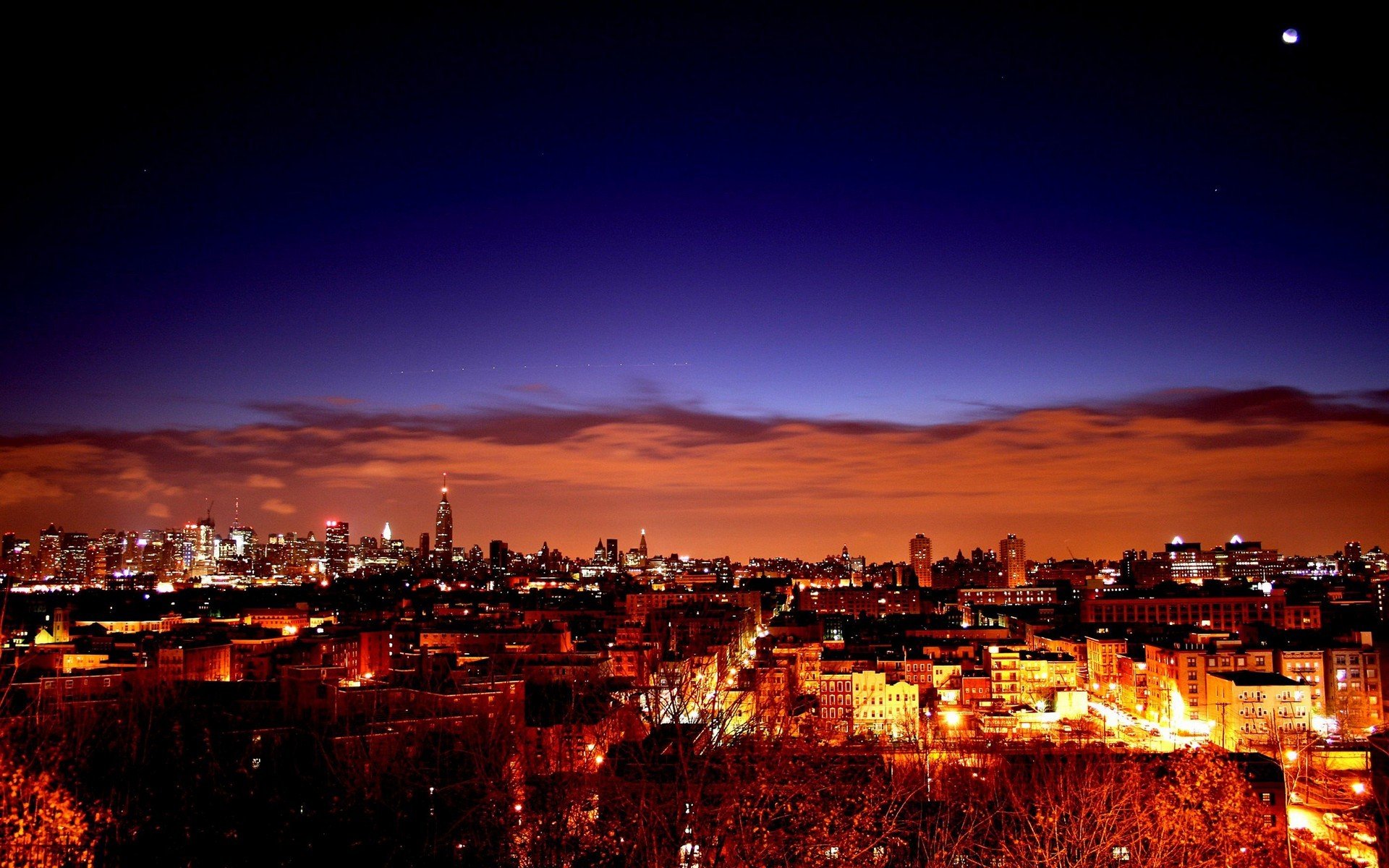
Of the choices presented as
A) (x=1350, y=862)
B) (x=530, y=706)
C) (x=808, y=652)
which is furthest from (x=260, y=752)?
(x=808, y=652)

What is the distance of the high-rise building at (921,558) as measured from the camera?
8238 centimetres

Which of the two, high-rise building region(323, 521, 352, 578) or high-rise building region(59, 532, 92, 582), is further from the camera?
high-rise building region(323, 521, 352, 578)

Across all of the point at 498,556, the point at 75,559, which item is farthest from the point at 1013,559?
the point at 75,559

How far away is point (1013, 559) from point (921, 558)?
7.52 m

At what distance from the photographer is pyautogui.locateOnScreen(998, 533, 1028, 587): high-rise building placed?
3302 inches

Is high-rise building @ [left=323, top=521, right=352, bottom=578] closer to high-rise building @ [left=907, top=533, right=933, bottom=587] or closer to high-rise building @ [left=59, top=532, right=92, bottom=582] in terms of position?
high-rise building @ [left=59, top=532, right=92, bottom=582]

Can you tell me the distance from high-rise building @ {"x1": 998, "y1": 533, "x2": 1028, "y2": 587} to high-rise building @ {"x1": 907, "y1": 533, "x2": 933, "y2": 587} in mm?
6078

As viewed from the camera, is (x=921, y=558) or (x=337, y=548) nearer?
(x=921, y=558)

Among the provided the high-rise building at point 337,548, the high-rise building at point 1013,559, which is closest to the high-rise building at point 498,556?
the high-rise building at point 337,548

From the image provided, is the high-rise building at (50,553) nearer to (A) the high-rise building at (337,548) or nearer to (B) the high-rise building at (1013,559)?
(A) the high-rise building at (337,548)

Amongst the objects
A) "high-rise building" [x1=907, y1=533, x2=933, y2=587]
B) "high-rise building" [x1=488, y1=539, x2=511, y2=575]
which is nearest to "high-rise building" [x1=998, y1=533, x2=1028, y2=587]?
"high-rise building" [x1=907, y1=533, x2=933, y2=587]

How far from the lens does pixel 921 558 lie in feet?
282

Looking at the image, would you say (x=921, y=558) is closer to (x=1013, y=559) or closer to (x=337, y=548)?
(x=1013, y=559)

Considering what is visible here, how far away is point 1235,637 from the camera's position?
30.7 meters
